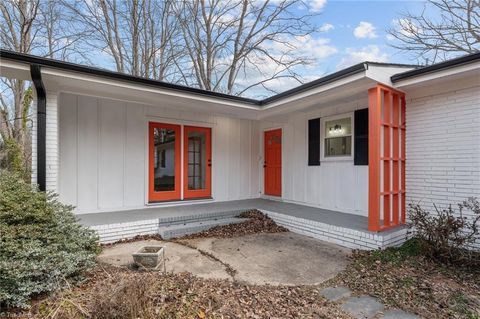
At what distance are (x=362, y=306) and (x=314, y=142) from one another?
4.11m

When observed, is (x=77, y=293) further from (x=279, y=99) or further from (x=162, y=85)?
(x=279, y=99)

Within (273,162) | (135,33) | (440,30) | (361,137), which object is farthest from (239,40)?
(361,137)

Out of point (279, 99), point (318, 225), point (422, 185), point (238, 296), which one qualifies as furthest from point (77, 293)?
point (422, 185)

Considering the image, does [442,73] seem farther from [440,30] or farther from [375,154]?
[440,30]

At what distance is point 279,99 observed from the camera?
5.34 meters

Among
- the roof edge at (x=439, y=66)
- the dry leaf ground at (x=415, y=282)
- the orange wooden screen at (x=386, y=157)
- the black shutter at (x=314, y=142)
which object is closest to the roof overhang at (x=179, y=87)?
the roof edge at (x=439, y=66)

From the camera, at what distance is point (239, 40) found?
11.8 meters

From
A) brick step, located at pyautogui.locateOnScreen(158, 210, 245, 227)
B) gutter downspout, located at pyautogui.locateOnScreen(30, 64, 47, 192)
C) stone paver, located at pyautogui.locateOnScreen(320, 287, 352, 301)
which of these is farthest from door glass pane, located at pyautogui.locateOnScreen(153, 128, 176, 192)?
stone paver, located at pyautogui.locateOnScreen(320, 287, 352, 301)

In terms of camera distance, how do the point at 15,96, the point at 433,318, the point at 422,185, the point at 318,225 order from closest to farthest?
1. the point at 433,318
2. the point at 422,185
3. the point at 318,225
4. the point at 15,96

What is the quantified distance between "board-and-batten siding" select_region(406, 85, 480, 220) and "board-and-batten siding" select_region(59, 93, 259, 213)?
14.7 feet

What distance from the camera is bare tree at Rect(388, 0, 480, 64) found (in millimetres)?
7695

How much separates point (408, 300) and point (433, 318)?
0.28 meters

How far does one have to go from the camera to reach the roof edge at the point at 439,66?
324 centimetres

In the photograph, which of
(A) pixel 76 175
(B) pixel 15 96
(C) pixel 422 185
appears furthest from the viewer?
(B) pixel 15 96
